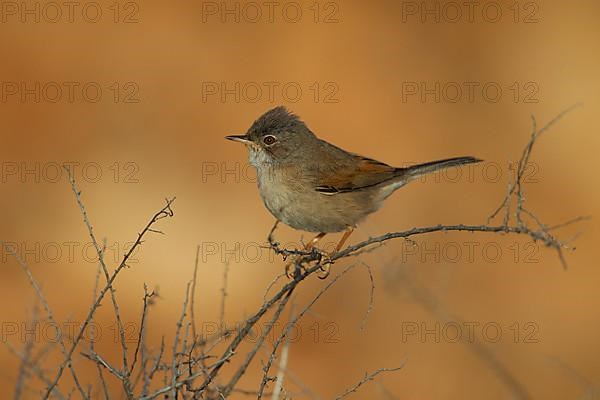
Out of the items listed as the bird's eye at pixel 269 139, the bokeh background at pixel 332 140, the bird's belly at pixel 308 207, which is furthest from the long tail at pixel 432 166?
the bokeh background at pixel 332 140

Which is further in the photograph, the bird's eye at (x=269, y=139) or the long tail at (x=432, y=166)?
the bird's eye at (x=269, y=139)

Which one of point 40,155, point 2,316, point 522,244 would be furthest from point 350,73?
point 2,316

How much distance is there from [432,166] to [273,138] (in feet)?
4.12

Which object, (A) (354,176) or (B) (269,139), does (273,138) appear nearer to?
(B) (269,139)

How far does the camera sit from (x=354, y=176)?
23.0 feet

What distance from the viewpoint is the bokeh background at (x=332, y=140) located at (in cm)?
1173

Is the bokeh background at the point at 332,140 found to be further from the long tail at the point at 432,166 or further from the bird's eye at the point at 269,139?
the bird's eye at the point at 269,139

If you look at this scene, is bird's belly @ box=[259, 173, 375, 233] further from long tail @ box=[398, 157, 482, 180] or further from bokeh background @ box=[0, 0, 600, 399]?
bokeh background @ box=[0, 0, 600, 399]

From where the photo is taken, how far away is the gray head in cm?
686

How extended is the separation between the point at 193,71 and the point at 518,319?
19.6 feet

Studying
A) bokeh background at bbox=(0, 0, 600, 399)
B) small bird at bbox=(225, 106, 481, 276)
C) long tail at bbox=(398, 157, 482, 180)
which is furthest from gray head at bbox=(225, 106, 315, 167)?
bokeh background at bbox=(0, 0, 600, 399)

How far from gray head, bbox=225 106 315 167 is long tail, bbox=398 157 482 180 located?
866 millimetres

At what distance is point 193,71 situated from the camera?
13.4 meters

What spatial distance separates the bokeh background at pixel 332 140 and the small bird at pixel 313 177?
4.40 m
